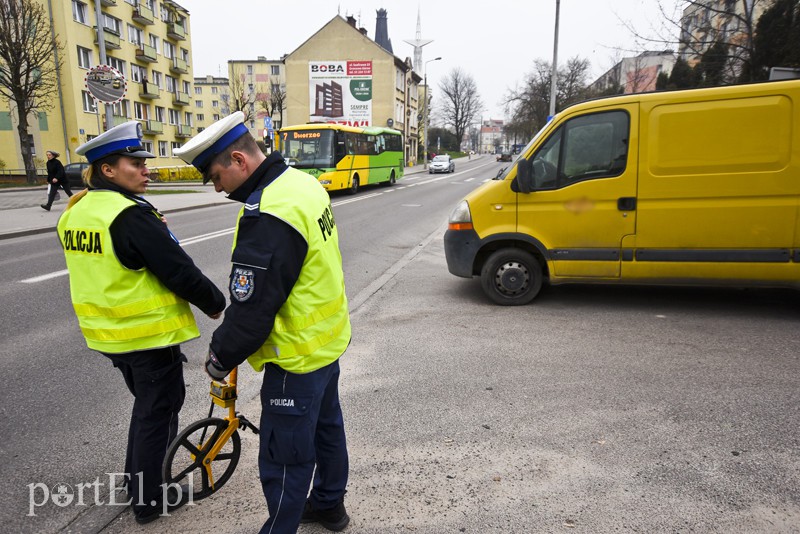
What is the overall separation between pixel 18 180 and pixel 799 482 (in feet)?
143

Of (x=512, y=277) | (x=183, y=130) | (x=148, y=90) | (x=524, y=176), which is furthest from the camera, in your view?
(x=183, y=130)

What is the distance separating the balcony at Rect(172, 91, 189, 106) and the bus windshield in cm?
3746

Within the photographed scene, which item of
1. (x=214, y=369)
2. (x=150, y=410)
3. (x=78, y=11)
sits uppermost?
(x=78, y=11)

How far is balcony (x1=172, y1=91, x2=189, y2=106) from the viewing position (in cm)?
5303

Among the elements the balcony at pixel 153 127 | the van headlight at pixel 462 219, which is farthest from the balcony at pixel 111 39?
the van headlight at pixel 462 219

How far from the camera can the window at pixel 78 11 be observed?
3806cm

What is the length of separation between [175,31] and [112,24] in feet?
33.3

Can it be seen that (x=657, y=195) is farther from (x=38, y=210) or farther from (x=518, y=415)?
(x=38, y=210)

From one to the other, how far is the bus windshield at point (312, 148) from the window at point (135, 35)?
3313 cm

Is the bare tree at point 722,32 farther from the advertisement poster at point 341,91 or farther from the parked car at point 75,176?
the advertisement poster at point 341,91

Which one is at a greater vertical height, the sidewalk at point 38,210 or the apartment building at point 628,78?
the apartment building at point 628,78

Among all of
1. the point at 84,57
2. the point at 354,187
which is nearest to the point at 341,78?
the point at 84,57

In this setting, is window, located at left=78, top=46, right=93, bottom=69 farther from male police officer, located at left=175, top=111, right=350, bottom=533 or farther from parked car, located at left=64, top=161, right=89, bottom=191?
male police officer, located at left=175, top=111, right=350, bottom=533

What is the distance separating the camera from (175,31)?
5209 centimetres
